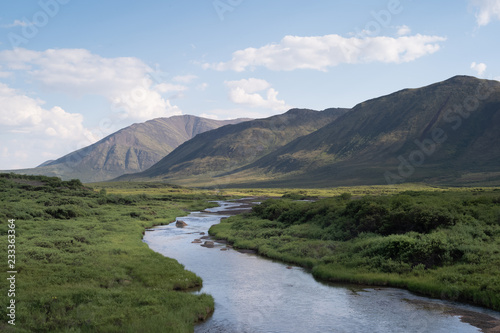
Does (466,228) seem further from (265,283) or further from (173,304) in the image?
(173,304)

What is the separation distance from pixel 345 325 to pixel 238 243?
98.4 ft

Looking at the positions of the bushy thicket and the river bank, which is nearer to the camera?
the river bank

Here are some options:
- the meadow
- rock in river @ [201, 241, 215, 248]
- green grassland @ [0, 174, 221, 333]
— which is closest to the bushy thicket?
the meadow

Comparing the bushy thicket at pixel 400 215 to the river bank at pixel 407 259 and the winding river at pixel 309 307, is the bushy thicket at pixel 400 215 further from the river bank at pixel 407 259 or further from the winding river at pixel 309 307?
the winding river at pixel 309 307

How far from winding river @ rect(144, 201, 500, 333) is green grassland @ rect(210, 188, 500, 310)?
1.68 metres

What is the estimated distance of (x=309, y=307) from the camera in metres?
26.8

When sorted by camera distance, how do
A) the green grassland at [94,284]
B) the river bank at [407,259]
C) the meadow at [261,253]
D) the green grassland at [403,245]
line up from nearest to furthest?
the green grassland at [94,284], the meadow at [261,253], the river bank at [407,259], the green grassland at [403,245]

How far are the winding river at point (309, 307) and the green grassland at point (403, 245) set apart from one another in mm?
1682

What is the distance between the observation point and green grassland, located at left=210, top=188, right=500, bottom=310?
29541mm

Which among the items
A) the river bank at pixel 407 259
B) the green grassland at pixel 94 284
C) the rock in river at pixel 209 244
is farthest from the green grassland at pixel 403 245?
the green grassland at pixel 94 284

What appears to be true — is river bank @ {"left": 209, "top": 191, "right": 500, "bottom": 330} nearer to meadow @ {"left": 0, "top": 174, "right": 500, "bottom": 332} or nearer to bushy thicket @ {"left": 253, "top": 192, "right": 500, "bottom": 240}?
meadow @ {"left": 0, "top": 174, "right": 500, "bottom": 332}

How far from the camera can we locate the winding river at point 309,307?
2308 cm

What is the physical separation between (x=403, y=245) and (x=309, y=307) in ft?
44.0

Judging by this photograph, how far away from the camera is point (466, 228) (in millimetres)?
37625
